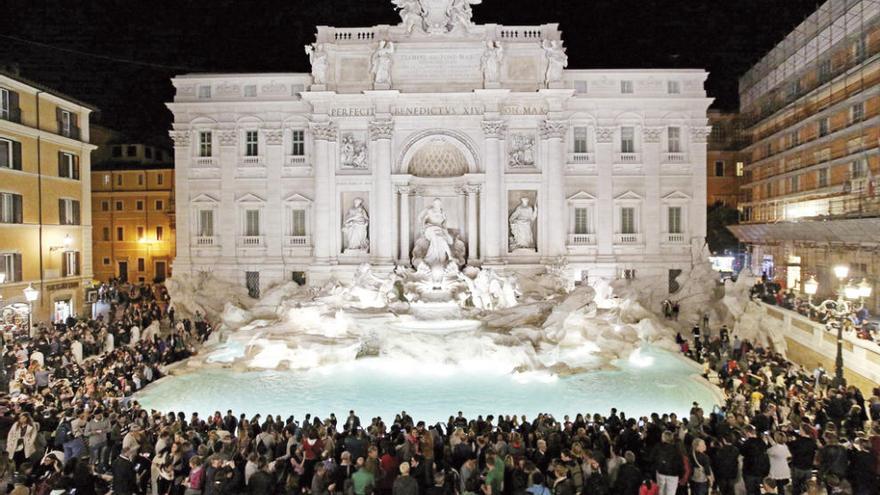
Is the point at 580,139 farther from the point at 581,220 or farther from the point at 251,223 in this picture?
the point at 251,223

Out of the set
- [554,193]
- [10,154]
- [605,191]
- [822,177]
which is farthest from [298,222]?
[822,177]

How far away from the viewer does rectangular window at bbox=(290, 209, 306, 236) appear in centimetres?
3016

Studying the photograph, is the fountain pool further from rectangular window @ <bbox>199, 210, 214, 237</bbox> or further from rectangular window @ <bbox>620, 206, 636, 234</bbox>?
rectangular window @ <bbox>199, 210, 214, 237</bbox>

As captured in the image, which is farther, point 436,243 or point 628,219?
point 628,219

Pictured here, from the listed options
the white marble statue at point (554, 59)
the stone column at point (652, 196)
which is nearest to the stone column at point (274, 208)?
the white marble statue at point (554, 59)

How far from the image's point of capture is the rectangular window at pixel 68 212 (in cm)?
2698

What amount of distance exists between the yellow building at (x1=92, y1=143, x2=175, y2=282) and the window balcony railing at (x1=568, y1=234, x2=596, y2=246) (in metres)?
26.7

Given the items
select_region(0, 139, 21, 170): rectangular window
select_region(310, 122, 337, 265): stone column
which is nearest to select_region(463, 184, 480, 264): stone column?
select_region(310, 122, 337, 265): stone column

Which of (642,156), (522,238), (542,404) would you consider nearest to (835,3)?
(642,156)

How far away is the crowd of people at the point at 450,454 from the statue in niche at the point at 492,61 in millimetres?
19224

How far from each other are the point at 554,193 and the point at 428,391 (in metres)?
15.2

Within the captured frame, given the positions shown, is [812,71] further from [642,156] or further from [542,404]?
[542,404]

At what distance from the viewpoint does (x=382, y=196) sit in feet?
93.7

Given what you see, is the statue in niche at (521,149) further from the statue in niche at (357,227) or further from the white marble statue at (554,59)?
the statue in niche at (357,227)
